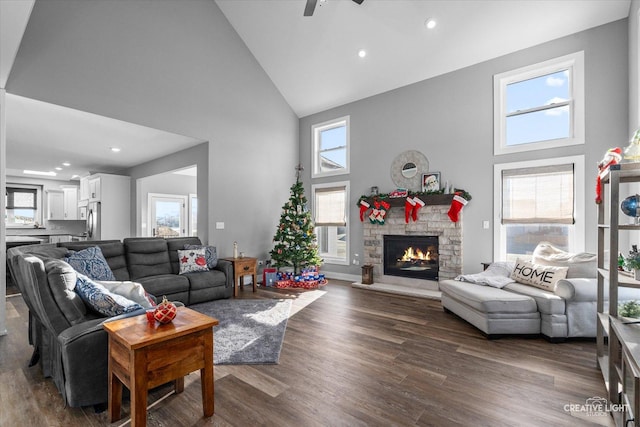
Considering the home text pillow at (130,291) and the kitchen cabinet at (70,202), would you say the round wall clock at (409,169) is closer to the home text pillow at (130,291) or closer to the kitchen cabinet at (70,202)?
the home text pillow at (130,291)

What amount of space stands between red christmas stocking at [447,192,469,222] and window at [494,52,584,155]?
0.87 metres

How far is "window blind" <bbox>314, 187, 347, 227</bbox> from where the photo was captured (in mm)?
6477

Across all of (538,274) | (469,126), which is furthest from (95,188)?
(538,274)

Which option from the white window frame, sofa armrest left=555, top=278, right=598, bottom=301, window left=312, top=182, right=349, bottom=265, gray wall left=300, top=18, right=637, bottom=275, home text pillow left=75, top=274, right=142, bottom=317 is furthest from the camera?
window left=312, top=182, right=349, bottom=265

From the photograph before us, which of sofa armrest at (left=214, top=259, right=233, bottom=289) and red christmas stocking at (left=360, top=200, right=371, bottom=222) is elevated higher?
red christmas stocking at (left=360, top=200, right=371, bottom=222)

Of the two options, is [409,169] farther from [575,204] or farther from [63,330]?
[63,330]

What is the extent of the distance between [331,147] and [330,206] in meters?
1.35

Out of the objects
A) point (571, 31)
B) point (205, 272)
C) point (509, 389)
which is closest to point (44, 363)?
point (205, 272)

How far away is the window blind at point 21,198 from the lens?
7871 millimetres

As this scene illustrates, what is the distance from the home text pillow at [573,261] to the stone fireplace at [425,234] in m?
1.25

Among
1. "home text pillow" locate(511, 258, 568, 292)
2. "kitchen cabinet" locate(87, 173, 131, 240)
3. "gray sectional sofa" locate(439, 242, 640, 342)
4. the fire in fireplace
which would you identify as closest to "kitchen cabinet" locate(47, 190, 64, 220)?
"kitchen cabinet" locate(87, 173, 131, 240)

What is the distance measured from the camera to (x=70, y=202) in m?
8.54

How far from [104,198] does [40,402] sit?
5.98 meters

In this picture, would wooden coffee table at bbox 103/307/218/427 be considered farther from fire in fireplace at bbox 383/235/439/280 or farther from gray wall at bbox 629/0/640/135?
gray wall at bbox 629/0/640/135
